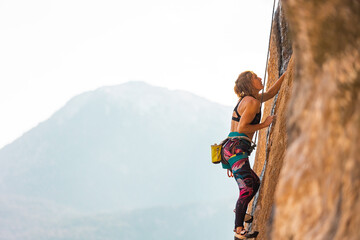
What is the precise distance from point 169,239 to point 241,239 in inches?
7723

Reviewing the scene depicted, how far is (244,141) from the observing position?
722cm

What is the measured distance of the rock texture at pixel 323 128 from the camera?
11.0 feet

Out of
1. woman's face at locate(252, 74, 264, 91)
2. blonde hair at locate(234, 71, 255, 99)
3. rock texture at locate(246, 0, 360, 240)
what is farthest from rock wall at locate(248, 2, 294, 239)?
rock texture at locate(246, 0, 360, 240)

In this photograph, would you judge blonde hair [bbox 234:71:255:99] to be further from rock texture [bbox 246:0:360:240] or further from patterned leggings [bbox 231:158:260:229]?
rock texture [bbox 246:0:360:240]

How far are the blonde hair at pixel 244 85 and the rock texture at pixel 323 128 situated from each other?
3.53m

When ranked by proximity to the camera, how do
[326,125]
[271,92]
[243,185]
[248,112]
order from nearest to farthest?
[326,125], [248,112], [243,185], [271,92]

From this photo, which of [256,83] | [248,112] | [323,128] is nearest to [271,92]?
[256,83]

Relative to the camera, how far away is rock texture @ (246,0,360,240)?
336cm

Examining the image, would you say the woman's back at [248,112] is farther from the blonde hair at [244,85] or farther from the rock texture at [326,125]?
the rock texture at [326,125]

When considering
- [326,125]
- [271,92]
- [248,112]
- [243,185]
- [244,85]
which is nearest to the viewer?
[326,125]

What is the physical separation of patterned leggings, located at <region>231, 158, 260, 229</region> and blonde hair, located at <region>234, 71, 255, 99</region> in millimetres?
1115

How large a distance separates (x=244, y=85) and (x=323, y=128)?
3971 millimetres

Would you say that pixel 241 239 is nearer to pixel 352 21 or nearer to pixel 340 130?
pixel 340 130

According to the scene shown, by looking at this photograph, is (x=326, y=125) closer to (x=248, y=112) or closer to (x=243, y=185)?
(x=248, y=112)
